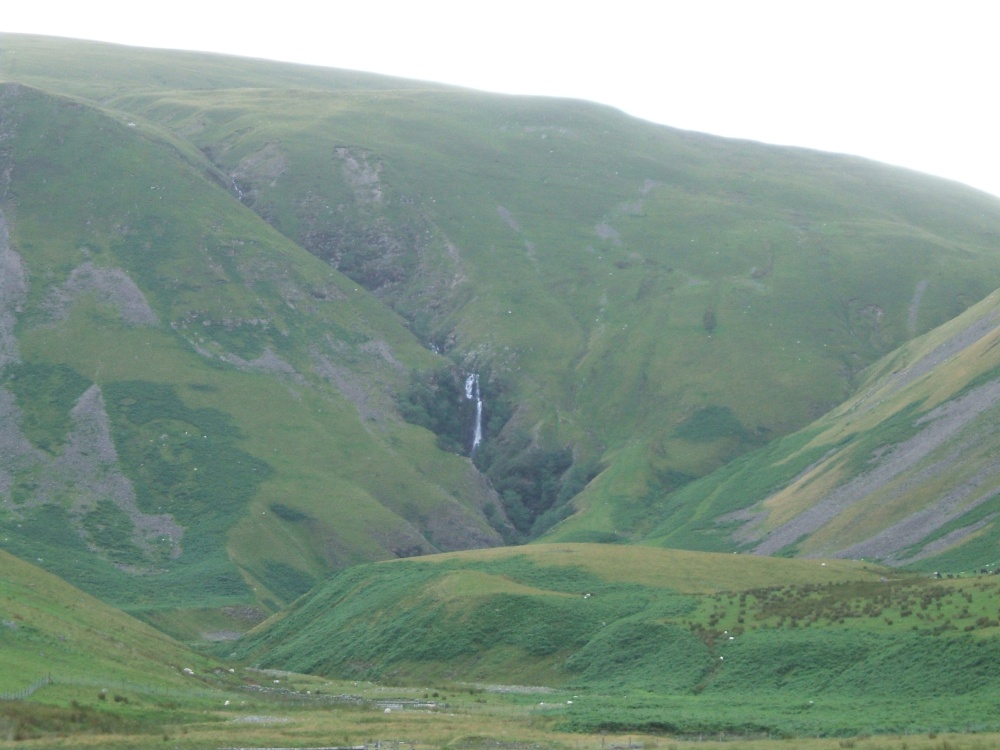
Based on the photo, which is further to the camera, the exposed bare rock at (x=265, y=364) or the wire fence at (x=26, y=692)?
the exposed bare rock at (x=265, y=364)

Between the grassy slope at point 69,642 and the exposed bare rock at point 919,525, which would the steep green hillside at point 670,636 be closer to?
the grassy slope at point 69,642

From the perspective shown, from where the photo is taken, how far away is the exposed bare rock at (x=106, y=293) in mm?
189125

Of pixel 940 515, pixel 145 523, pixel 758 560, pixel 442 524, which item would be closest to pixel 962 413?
pixel 940 515

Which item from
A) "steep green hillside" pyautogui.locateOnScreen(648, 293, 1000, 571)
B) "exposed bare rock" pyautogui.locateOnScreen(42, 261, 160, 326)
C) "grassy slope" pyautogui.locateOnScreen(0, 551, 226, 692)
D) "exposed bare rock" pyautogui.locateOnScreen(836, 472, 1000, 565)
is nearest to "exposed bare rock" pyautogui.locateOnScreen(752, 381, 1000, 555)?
"steep green hillside" pyautogui.locateOnScreen(648, 293, 1000, 571)

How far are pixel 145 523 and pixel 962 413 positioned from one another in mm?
99359

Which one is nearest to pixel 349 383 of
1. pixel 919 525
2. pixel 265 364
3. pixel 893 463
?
pixel 265 364

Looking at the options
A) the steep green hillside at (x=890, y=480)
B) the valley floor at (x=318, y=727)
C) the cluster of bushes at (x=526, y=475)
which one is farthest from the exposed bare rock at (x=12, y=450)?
the valley floor at (x=318, y=727)

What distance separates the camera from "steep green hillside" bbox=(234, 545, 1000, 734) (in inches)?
2101

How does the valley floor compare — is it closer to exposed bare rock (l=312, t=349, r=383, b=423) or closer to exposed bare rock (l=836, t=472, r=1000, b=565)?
exposed bare rock (l=836, t=472, r=1000, b=565)

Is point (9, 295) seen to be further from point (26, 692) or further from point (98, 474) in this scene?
point (26, 692)

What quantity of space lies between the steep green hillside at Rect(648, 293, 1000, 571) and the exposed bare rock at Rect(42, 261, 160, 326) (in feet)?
288

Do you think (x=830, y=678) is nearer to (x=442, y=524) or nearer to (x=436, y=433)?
(x=442, y=524)

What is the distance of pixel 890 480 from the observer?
124 metres

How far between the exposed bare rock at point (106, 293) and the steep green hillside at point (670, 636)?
92.1 meters
